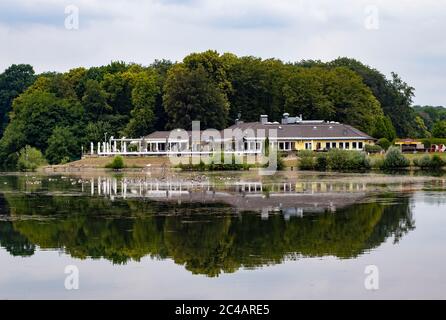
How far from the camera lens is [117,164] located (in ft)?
209

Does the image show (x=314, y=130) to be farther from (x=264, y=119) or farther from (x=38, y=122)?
(x=38, y=122)

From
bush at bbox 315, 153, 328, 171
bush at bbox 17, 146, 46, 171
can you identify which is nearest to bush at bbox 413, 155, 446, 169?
bush at bbox 315, 153, 328, 171

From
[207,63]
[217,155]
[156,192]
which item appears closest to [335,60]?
[207,63]

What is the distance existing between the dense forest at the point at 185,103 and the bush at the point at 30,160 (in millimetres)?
2221

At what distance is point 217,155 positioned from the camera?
60219mm

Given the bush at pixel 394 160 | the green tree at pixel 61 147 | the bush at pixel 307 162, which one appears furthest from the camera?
the green tree at pixel 61 147

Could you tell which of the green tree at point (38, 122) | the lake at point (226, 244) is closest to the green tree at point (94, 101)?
the green tree at point (38, 122)

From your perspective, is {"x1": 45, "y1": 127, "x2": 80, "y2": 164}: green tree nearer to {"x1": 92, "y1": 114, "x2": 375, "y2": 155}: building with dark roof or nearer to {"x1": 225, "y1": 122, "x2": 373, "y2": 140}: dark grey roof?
{"x1": 92, "y1": 114, "x2": 375, "y2": 155}: building with dark roof

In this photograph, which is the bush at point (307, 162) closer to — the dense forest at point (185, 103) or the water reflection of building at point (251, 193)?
the water reflection of building at point (251, 193)

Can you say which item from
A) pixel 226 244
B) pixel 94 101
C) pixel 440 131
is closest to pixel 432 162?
pixel 440 131

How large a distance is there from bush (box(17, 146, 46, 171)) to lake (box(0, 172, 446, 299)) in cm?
3055

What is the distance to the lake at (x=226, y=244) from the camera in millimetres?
17047
